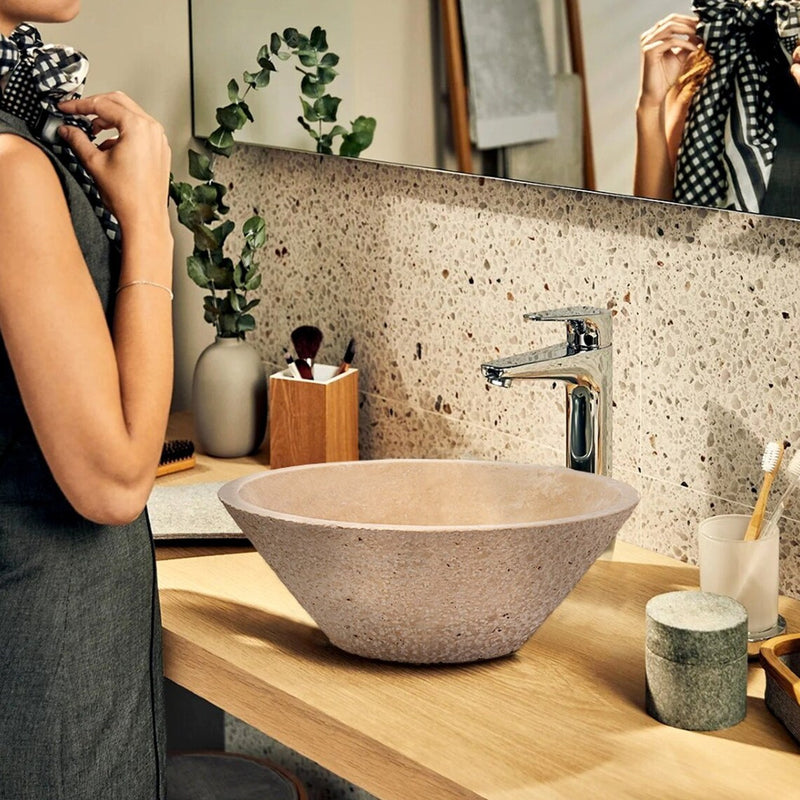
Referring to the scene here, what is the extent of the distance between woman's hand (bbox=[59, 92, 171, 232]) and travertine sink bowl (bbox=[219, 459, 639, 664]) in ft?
0.96

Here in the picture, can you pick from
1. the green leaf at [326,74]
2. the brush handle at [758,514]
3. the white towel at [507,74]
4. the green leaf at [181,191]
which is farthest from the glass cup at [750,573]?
the green leaf at [181,191]

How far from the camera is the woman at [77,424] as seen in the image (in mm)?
1072

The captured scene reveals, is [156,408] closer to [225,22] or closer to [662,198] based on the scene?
[662,198]

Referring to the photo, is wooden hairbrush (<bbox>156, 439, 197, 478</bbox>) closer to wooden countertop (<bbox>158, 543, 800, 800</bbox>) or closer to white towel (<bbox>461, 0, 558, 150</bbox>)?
wooden countertop (<bbox>158, 543, 800, 800</bbox>)

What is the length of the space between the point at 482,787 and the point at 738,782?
0.21 meters

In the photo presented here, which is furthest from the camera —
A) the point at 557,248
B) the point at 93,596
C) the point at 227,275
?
the point at 227,275

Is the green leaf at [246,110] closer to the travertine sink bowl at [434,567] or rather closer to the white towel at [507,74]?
the white towel at [507,74]

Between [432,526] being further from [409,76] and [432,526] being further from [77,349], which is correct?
[409,76]

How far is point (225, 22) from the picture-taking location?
203 cm

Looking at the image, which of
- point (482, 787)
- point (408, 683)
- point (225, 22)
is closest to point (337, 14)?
point (225, 22)

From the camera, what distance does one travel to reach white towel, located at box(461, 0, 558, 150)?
61.1 inches

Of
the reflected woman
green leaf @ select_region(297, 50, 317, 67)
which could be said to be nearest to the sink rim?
the reflected woman

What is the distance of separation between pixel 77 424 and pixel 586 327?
647 millimetres

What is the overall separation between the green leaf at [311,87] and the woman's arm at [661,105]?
58 centimetres
